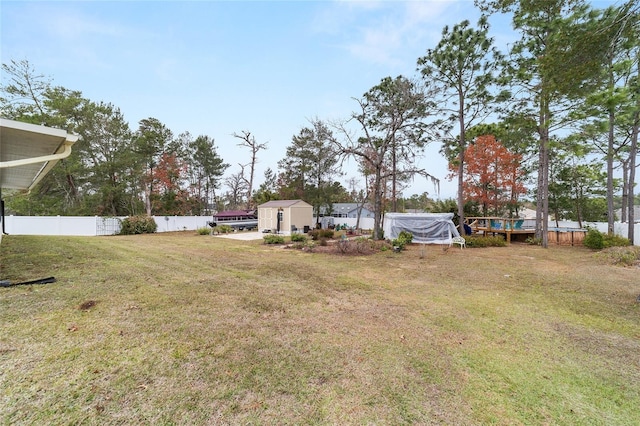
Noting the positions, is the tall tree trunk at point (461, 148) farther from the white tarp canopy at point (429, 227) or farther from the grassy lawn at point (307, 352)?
the grassy lawn at point (307, 352)

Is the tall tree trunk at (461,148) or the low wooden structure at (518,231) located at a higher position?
the tall tree trunk at (461,148)

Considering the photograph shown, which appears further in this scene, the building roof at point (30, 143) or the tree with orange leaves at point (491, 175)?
the tree with orange leaves at point (491, 175)

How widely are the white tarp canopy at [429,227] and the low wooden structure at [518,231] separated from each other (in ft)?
8.83

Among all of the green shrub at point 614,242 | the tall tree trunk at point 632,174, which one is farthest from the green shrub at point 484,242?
the tall tree trunk at point 632,174

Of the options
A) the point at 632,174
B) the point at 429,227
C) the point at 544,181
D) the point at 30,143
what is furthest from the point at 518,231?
the point at 30,143

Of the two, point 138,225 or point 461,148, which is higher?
point 461,148

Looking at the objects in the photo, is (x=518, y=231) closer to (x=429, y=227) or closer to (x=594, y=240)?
(x=594, y=240)

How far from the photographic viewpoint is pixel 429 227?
12773 millimetres

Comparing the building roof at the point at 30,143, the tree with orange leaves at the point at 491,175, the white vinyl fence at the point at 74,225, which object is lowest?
the white vinyl fence at the point at 74,225

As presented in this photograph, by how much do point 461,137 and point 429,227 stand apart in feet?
17.7

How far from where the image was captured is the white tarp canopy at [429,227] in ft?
41.5

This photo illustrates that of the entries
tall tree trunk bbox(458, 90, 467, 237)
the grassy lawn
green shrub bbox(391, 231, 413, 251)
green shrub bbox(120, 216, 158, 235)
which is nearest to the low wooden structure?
tall tree trunk bbox(458, 90, 467, 237)

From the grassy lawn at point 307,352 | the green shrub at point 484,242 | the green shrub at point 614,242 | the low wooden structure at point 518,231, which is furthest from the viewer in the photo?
the low wooden structure at point 518,231

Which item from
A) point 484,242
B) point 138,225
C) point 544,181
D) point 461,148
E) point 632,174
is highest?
point 461,148
